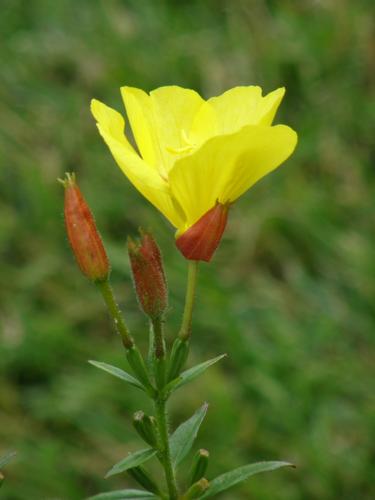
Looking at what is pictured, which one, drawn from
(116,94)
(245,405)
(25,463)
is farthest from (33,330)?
(116,94)

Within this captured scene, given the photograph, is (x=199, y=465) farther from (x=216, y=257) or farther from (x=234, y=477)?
(x=216, y=257)

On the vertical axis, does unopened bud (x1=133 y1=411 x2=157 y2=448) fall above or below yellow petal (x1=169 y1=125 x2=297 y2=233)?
below

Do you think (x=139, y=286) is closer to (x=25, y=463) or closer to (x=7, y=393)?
(x=25, y=463)

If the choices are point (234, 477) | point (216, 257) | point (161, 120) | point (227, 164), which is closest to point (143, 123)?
point (161, 120)

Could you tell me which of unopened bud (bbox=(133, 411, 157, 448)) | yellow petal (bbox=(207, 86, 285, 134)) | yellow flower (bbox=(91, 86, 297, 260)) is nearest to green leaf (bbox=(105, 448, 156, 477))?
unopened bud (bbox=(133, 411, 157, 448))

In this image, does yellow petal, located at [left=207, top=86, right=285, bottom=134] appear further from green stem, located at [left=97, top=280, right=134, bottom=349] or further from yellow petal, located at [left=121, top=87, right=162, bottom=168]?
green stem, located at [left=97, top=280, right=134, bottom=349]
